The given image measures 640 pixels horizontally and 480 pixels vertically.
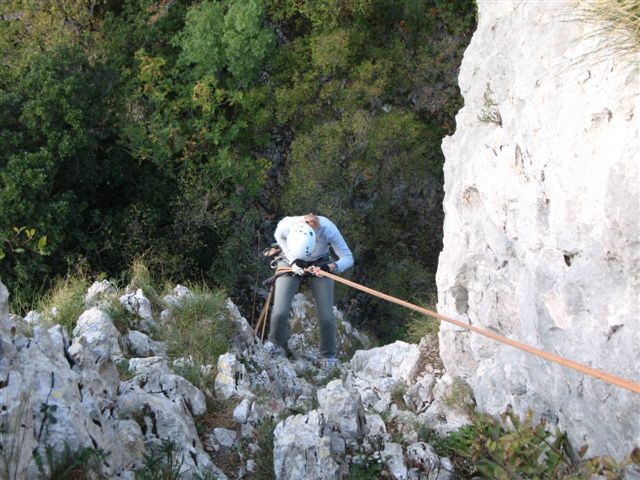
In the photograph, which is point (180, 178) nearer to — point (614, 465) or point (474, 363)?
point (474, 363)

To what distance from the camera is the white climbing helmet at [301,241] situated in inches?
281

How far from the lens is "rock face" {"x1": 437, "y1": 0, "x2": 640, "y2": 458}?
414cm

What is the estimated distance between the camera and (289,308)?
7.74 m

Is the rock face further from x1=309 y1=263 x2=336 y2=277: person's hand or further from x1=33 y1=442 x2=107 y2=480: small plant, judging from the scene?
x1=33 y1=442 x2=107 y2=480: small plant

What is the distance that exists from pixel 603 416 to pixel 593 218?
3.81 ft

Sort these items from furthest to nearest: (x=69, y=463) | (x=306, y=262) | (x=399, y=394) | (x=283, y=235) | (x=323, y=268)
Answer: (x=323, y=268) < (x=283, y=235) < (x=306, y=262) < (x=399, y=394) < (x=69, y=463)

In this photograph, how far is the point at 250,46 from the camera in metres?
16.2

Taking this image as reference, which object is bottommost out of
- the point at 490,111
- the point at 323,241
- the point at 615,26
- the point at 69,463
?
the point at 69,463

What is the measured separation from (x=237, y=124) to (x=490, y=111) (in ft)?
34.3

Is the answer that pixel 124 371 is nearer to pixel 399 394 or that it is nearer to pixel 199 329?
pixel 199 329

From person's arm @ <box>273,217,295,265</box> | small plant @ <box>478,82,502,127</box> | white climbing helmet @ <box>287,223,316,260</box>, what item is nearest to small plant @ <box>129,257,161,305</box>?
person's arm @ <box>273,217,295,265</box>

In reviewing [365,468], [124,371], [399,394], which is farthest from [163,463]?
[399,394]

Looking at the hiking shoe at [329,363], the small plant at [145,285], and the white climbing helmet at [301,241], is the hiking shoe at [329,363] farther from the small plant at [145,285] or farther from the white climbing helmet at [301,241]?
the small plant at [145,285]

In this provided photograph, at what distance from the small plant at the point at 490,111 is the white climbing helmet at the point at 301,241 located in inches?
76.0
